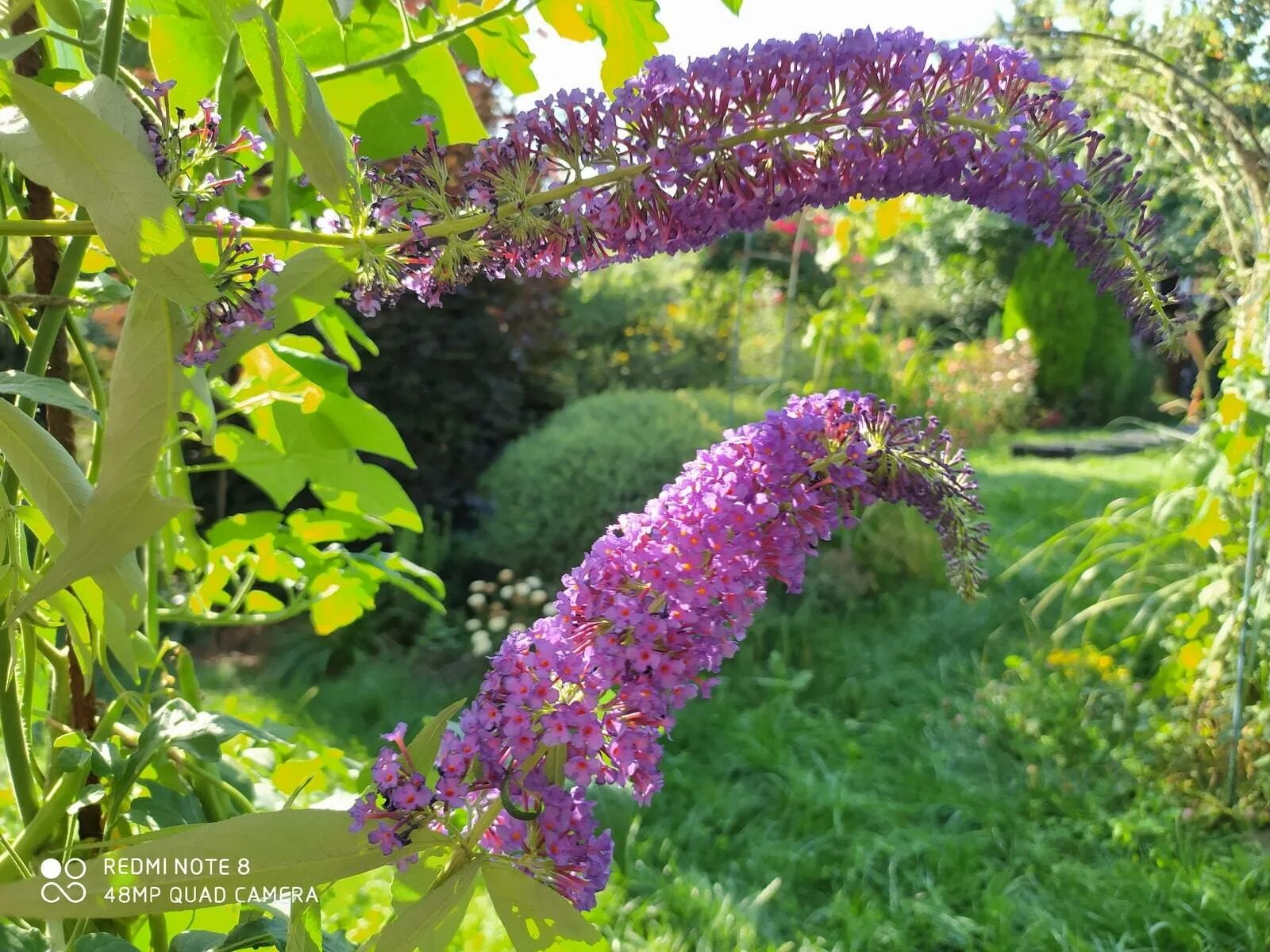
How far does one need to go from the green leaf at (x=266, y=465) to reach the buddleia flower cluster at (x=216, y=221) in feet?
1.32

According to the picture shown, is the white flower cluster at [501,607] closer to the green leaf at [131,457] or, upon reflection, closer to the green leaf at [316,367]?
the green leaf at [316,367]

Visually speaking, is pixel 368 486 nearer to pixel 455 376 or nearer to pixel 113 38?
pixel 113 38

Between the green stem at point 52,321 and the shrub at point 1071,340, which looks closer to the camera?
the green stem at point 52,321

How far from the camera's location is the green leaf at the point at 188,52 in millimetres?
672

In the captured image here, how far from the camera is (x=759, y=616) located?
3832mm

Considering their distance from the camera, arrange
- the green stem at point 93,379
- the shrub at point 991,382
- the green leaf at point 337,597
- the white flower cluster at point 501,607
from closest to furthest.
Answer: the green stem at point 93,379 < the green leaf at point 337,597 < the white flower cluster at point 501,607 < the shrub at point 991,382

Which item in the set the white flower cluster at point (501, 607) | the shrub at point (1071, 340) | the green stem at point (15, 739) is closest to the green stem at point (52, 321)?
the green stem at point (15, 739)

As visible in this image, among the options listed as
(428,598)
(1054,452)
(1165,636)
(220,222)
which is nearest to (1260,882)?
(1165,636)

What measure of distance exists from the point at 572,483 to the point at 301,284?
12.5ft

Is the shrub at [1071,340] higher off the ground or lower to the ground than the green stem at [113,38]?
higher

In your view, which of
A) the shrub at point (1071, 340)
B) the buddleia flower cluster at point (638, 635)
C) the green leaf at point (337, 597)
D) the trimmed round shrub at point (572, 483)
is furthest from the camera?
the shrub at point (1071, 340)

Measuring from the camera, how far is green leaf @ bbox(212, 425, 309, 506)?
0.88 metres

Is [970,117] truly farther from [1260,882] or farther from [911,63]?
[1260,882]

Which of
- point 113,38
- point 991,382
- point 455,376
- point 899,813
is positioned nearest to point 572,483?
point 455,376
